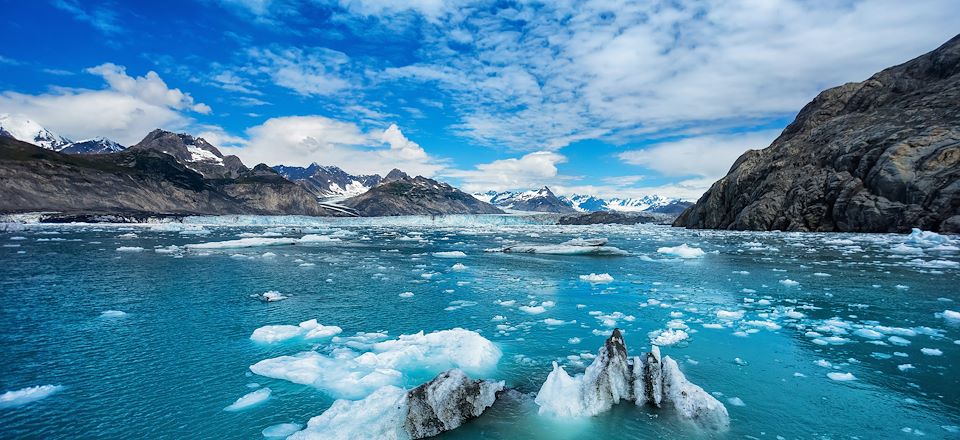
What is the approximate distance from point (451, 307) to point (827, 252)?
30753 mm

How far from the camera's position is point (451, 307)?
1529 cm

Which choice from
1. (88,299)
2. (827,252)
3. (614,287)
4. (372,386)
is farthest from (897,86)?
(88,299)

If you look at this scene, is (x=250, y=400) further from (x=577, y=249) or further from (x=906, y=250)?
(x=906, y=250)

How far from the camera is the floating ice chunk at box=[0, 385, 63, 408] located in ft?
24.3

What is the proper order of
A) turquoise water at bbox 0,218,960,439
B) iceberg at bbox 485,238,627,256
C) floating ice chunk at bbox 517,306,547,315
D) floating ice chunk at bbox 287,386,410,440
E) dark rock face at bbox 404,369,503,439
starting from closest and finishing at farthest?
1. floating ice chunk at bbox 287,386,410,440
2. dark rock face at bbox 404,369,503,439
3. turquoise water at bbox 0,218,960,439
4. floating ice chunk at bbox 517,306,547,315
5. iceberg at bbox 485,238,627,256

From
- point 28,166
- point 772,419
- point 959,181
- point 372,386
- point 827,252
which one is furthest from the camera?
point 28,166

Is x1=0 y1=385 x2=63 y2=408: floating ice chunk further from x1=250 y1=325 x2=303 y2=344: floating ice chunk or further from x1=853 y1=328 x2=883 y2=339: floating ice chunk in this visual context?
x1=853 y1=328 x2=883 y2=339: floating ice chunk

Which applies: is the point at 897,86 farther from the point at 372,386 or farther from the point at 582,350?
the point at 372,386

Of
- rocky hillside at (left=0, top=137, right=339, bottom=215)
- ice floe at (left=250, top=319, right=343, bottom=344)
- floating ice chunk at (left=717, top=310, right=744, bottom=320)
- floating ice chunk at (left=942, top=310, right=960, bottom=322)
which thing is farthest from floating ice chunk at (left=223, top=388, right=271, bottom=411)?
rocky hillside at (left=0, top=137, right=339, bottom=215)

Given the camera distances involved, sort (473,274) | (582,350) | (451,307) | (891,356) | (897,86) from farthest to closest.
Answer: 1. (897,86)
2. (473,274)
3. (451,307)
4. (582,350)
5. (891,356)

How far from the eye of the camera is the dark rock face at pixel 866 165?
48219 mm

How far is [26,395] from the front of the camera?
7.66 meters

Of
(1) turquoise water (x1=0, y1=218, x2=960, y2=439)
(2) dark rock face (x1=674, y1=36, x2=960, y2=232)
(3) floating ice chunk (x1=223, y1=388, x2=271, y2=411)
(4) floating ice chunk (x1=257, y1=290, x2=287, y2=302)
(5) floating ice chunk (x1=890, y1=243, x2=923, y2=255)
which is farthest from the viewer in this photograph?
(2) dark rock face (x1=674, y1=36, x2=960, y2=232)

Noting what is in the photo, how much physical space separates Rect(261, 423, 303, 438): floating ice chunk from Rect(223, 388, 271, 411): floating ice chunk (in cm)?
106
